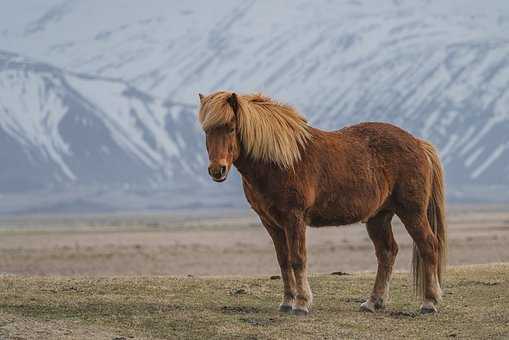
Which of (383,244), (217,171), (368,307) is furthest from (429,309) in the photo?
(217,171)

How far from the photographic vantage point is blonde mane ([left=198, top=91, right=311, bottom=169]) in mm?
13125

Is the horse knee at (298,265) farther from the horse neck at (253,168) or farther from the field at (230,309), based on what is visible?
the horse neck at (253,168)

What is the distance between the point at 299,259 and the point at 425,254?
6.25 ft

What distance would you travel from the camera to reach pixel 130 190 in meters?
184

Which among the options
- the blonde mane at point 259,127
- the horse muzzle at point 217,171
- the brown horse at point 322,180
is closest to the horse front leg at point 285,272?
the brown horse at point 322,180

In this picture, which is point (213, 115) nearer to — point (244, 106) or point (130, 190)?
point (244, 106)

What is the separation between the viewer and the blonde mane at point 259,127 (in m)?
13.1

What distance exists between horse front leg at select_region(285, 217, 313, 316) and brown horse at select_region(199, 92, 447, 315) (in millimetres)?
11

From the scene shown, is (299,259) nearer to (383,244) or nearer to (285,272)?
(285,272)

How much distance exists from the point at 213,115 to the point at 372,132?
2.52m

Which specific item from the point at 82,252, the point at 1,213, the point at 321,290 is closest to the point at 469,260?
the point at 82,252

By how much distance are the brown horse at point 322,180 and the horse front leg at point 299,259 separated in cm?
1

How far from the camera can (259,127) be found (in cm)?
1341

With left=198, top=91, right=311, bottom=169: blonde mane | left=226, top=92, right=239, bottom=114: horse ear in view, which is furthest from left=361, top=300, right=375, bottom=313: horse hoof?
left=226, top=92, right=239, bottom=114: horse ear
